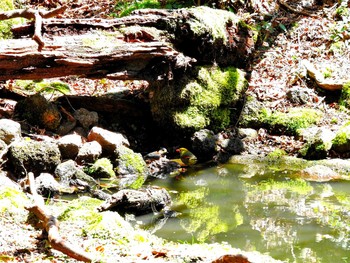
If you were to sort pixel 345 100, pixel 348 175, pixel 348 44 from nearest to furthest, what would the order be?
pixel 348 175 < pixel 345 100 < pixel 348 44

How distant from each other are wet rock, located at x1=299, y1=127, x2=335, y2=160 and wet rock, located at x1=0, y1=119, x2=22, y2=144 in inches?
191

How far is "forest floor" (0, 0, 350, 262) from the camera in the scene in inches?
387

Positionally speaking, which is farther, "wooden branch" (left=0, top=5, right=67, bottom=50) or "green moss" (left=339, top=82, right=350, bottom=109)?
"green moss" (left=339, top=82, right=350, bottom=109)

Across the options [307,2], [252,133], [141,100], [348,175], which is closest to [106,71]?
[141,100]

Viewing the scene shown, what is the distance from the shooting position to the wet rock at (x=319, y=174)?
7.46m

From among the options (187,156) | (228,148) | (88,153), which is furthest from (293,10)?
(88,153)

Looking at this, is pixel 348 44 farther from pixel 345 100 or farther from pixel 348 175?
pixel 348 175

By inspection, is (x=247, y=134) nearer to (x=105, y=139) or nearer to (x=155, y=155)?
(x=155, y=155)

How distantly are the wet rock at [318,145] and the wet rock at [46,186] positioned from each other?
4375 mm

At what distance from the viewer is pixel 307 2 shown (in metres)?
13.1

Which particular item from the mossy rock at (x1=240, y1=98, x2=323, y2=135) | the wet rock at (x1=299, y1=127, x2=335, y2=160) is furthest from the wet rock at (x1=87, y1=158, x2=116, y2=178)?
the wet rock at (x1=299, y1=127, x2=335, y2=160)

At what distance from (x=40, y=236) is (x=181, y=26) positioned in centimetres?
578

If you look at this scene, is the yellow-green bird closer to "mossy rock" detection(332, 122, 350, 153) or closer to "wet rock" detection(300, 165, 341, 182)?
"wet rock" detection(300, 165, 341, 182)

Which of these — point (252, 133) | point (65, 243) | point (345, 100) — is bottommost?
point (252, 133)
